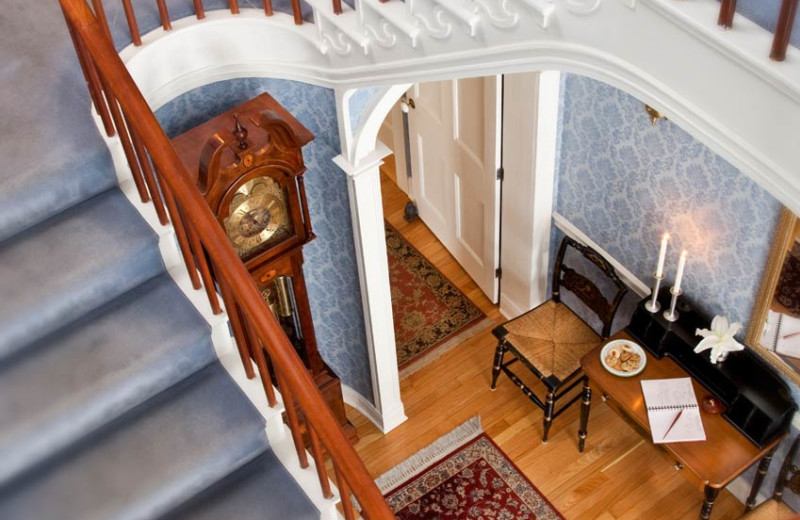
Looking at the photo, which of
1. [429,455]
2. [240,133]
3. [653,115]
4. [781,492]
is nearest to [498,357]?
[429,455]

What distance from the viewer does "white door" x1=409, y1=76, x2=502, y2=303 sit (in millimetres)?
4516

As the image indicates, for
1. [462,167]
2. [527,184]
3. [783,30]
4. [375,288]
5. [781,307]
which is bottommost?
[462,167]

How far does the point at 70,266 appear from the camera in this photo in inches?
95.0

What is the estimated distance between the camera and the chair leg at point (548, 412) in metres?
4.25

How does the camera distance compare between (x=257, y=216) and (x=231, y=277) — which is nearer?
(x=231, y=277)

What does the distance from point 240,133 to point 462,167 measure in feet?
6.83

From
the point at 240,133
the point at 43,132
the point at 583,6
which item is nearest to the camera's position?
the point at 583,6

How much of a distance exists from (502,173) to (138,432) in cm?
265

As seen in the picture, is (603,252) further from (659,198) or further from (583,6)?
(583,6)

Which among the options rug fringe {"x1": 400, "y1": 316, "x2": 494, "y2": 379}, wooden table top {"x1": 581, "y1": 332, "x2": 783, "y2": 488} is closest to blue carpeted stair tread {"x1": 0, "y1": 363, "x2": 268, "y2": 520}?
wooden table top {"x1": 581, "y1": 332, "x2": 783, "y2": 488}

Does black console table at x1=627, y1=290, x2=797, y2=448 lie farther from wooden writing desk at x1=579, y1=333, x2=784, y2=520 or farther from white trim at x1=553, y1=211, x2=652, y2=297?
white trim at x1=553, y1=211, x2=652, y2=297

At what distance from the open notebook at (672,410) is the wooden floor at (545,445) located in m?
0.55

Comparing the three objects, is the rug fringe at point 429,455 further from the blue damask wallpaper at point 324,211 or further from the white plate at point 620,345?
the white plate at point 620,345

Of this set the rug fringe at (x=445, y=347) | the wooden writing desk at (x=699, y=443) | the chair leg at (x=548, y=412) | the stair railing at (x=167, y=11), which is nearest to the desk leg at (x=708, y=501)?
the wooden writing desk at (x=699, y=443)
